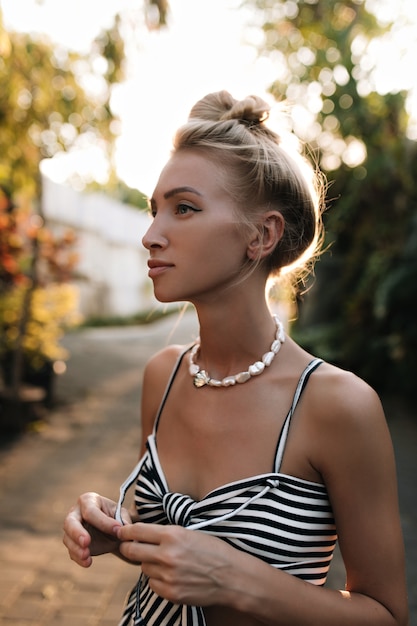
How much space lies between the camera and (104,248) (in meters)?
20.7

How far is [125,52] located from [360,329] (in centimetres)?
451

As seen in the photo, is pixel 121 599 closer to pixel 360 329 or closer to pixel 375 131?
pixel 360 329

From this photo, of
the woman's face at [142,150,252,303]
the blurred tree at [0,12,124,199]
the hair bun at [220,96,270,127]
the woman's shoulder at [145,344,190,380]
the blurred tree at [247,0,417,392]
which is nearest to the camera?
the woman's face at [142,150,252,303]

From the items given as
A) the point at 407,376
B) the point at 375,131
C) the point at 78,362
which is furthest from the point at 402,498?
the point at 78,362

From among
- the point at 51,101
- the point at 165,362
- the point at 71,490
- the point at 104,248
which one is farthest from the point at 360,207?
the point at 104,248

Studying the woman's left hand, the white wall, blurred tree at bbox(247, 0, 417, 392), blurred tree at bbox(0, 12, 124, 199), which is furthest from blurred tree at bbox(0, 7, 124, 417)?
the white wall

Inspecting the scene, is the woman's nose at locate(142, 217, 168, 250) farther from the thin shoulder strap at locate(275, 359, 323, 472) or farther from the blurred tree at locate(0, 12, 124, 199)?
the blurred tree at locate(0, 12, 124, 199)

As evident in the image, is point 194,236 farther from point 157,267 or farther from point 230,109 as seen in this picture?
point 230,109

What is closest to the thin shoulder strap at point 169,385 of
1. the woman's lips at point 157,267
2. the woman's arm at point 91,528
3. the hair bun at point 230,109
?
the woman's arm at point 91,528

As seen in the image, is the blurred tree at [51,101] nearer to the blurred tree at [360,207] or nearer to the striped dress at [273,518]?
the blurred tree at [360,207]

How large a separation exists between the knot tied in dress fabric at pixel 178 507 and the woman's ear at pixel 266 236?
549 millimetres

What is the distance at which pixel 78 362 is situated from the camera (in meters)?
10.8

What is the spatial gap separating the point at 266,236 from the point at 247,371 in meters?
0.31

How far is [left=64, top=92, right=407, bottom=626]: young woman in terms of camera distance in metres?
1.23
